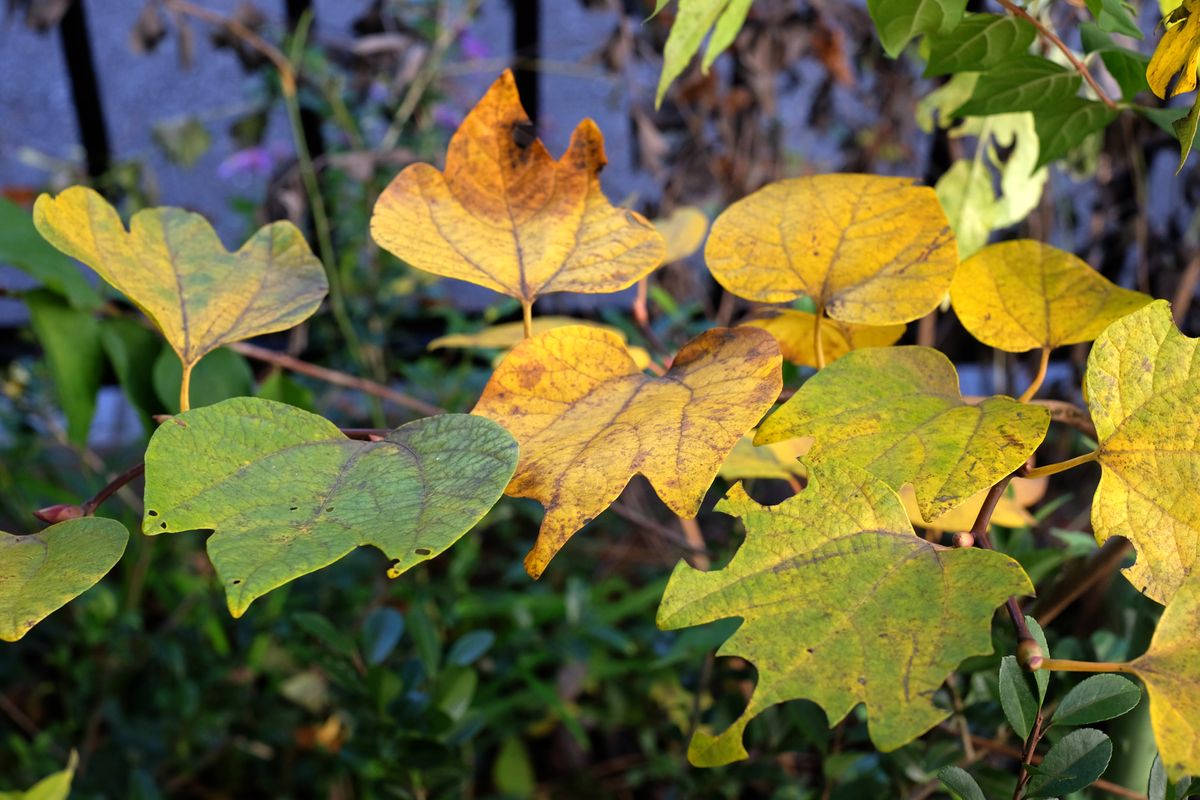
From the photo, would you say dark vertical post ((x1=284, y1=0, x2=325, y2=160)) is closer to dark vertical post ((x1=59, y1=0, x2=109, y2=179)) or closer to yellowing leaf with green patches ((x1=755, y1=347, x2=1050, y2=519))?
dark vertical post ((x1=59, y1=0, x2=109, y2=179))

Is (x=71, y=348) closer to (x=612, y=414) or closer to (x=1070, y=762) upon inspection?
(x=612, y=414)

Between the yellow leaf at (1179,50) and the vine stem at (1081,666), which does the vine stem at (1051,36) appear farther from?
the vine stem at (1081,666)

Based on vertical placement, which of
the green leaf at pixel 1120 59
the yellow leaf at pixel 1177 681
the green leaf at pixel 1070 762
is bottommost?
the green leaf at pixel 1070 762

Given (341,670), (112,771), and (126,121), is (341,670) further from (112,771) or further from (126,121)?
(126,121)

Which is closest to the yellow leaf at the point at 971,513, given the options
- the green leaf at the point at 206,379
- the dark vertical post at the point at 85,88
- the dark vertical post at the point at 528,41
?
the green leaf at the point at 206,379

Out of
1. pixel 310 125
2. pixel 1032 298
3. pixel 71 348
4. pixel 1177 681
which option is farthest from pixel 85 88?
pixel 1177 681

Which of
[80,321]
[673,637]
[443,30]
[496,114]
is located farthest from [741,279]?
[443,30]
